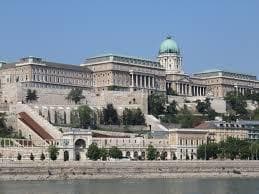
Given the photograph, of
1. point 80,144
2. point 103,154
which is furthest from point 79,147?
point 103,154

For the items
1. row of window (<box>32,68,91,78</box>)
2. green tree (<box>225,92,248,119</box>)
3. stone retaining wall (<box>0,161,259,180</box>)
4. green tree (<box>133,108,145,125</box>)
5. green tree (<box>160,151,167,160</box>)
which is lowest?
stone retaining wall (<box>0,161,259,180</box>)

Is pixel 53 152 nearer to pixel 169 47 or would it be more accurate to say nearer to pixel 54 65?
pixel 54 65

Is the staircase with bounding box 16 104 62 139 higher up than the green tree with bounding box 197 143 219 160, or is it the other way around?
the staircase with bounding box 16 104 62 139

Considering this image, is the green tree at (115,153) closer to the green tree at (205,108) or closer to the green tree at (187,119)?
the green tree at (187,119)

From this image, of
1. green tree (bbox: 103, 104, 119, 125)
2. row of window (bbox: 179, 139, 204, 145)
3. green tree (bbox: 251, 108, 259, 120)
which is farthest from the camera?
green tree (bbox: 251, 108, 259, 120)

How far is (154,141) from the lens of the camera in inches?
4104

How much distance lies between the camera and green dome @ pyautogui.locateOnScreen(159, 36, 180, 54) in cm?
16925

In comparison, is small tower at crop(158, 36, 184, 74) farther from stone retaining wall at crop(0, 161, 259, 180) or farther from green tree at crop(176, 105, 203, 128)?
stone retaining wall at crop(0, 161, 259, 180)

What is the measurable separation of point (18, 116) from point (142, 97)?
74.9 ft

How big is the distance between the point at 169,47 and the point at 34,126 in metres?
68.3

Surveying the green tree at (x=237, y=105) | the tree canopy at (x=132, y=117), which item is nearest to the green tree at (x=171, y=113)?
the tree canopy at (x=132, y=117)

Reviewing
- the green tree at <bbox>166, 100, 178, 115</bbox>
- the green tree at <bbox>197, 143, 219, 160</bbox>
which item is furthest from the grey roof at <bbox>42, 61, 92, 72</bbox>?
the green tree at <bbox>197, 143, 219, 160</bbox>

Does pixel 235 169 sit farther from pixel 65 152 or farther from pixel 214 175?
pixel 65 152

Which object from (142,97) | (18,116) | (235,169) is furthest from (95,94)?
(235,169)
